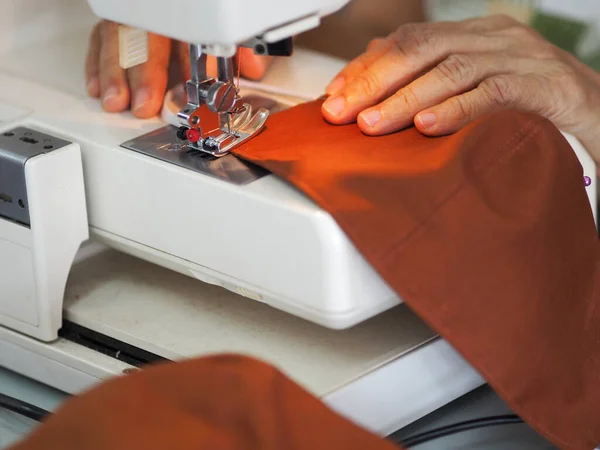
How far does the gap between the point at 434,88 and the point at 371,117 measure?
10cm

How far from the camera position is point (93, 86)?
47.1 inches

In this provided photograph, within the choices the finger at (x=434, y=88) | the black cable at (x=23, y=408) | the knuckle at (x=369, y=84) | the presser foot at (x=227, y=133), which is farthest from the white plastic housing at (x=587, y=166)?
the black cable at (x=23, y=408)

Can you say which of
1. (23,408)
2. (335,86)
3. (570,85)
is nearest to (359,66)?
(335,86)

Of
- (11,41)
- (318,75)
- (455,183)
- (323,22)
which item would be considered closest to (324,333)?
(455,183)

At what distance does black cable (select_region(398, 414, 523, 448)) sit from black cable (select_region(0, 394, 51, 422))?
1.20 feet

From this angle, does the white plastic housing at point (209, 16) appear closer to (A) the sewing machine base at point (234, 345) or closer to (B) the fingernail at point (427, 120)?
(B) the fingernail at point (427, 120)

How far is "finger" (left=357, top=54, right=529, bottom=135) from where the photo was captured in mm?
1073

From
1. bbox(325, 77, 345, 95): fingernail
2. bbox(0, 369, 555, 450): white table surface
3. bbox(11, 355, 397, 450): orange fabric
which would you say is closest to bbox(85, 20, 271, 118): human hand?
bbox(325, 77, 345, 95): fingernail

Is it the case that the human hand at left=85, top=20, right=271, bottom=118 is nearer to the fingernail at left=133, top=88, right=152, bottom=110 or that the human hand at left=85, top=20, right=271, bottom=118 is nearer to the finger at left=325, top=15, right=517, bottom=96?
the fingernail at left=133, top=88, right=152, bottom=110

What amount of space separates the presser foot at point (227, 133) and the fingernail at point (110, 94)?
14 cm

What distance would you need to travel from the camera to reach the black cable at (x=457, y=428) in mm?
1034

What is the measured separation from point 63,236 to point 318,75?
415mm

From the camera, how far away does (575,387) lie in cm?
100

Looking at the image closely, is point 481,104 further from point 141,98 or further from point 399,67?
point 141,98
